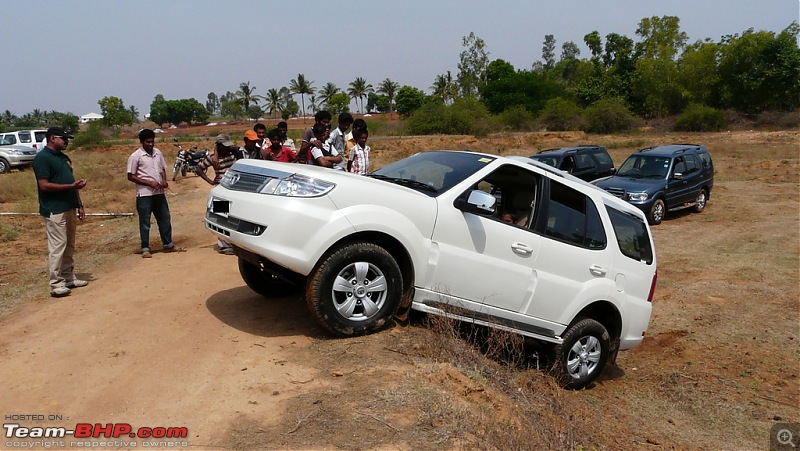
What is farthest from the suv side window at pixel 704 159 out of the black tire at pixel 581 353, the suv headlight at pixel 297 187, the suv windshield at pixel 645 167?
the suv headlight at pixel 297 187

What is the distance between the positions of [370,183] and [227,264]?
151 inches

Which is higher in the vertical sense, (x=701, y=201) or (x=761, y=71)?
(x=761, y=71)

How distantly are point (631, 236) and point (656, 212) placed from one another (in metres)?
10.0

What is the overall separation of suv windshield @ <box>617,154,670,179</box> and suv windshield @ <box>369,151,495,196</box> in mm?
11732

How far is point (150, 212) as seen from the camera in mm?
8078

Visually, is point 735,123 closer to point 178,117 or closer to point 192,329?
point 192,329

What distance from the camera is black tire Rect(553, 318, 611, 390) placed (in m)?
5.43

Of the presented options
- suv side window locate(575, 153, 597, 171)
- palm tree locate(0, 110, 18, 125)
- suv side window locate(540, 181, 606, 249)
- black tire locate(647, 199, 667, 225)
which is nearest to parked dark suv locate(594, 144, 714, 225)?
black tire locate(647, 199, 667, 225)

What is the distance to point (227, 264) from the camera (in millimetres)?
7723

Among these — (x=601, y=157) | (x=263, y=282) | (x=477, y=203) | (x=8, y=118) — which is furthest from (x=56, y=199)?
(x=8, y=118)

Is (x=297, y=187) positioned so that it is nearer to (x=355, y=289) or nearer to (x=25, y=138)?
(x=355, y=289)

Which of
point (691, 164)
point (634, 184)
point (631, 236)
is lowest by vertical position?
point (634, 184)

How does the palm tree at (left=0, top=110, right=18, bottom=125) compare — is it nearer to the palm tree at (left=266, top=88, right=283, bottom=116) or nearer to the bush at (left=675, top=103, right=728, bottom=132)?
the palm tree at (left=266, top=88, right=283, bottom=116)

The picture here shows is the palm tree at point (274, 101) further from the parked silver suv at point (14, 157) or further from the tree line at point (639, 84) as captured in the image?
the parked silver suv at point (14, 157)
